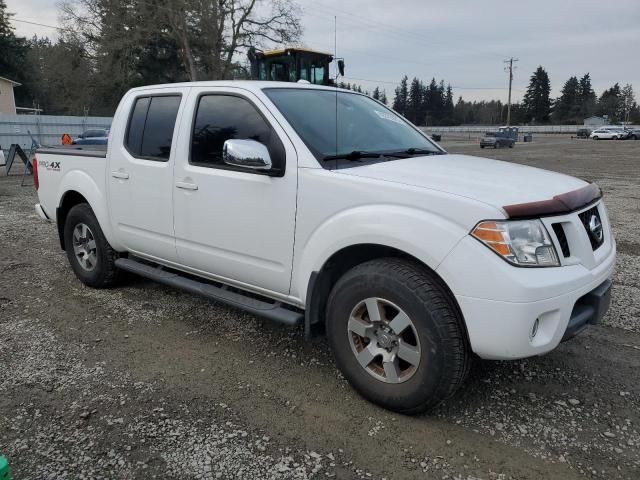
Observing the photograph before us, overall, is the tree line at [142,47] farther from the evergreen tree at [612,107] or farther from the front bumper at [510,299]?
the evergreen tree at [612,107]

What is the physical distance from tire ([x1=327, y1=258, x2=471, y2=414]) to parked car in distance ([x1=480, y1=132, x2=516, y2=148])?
39.2 meters

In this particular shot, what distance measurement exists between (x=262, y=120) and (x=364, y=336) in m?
1.57

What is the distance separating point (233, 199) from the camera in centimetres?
352

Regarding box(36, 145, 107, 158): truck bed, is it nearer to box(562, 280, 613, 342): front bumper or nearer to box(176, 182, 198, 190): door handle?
box(176, 182, 198, 190): door handle

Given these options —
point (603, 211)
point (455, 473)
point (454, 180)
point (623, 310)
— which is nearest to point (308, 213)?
point (454, 180)

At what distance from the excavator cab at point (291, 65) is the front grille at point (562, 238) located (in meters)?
17.3

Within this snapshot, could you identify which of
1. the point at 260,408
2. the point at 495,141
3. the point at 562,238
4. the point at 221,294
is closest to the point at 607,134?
the point at 495,141

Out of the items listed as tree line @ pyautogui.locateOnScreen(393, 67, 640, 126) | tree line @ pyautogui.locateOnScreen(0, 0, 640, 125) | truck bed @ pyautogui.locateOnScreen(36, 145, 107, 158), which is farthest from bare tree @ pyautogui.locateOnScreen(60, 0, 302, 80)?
tree line @ pyautogui.locateOnScreen(393, 67, 640, 126)

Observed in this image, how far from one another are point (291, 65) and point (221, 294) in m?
17.1

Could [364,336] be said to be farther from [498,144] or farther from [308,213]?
[498,144]

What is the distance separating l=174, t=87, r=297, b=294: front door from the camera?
3.29m

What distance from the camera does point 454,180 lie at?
9.40ft

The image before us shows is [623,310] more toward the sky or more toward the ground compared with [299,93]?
more toward the ground

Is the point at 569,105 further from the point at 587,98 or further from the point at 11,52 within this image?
the point at 11,52
